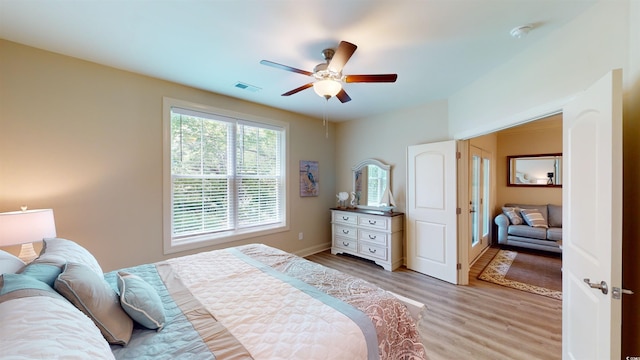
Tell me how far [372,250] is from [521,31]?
10.3 feet

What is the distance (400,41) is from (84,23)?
2.47 meters

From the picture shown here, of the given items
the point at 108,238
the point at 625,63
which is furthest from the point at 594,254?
the point at 108,238

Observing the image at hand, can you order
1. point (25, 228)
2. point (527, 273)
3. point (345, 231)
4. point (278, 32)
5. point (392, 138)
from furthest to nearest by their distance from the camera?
point (345, 231) < point (392, 138) < point (527, 273) < point (278, 32) < point (25, 228)

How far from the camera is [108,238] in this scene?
253cm

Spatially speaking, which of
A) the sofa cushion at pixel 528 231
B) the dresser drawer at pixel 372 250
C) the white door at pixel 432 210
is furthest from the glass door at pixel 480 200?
the dresser drawer at pixel 372 250

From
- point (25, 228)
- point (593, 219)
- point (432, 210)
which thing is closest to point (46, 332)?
point (25, 228)

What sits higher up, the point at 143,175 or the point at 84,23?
the point at 84,23

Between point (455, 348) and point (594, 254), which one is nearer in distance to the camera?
point (594, 254)

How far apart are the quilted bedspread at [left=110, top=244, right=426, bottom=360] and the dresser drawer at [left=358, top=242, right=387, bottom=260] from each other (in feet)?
6.99

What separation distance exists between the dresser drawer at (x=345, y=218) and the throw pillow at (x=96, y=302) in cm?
335

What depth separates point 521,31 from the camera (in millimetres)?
1861

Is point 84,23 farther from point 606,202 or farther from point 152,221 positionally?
point 606,202

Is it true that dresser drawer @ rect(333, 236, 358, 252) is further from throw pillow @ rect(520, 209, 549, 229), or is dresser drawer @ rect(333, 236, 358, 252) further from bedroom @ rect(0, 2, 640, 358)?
throw pillow @ rect(520, 209, 549, 229)

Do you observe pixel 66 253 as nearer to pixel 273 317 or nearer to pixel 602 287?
pixel 273 317
